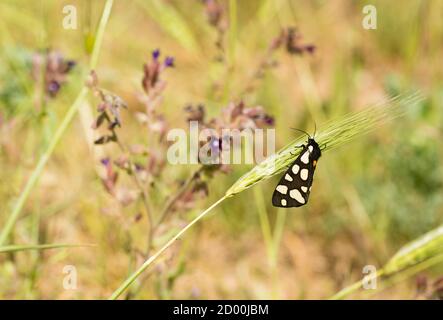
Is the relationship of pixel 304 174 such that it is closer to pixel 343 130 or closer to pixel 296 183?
pixel 296 183

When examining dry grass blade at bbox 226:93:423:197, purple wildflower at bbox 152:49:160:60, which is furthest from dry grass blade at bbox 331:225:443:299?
purple wildflower at bbox 152:49:160:60

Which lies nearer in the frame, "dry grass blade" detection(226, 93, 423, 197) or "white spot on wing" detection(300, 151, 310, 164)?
"dry grass blade" detection(226, 93, 423, 197)

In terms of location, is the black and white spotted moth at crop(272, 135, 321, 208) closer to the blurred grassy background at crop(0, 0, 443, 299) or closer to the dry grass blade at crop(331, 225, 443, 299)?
the dry grass blade at crop(331, 225, 443, 299)

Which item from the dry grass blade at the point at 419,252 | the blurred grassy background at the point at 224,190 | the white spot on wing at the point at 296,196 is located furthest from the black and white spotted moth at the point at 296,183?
the blurred grassy background at the point at 224,190

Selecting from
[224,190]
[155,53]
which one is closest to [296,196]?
[155,53]
